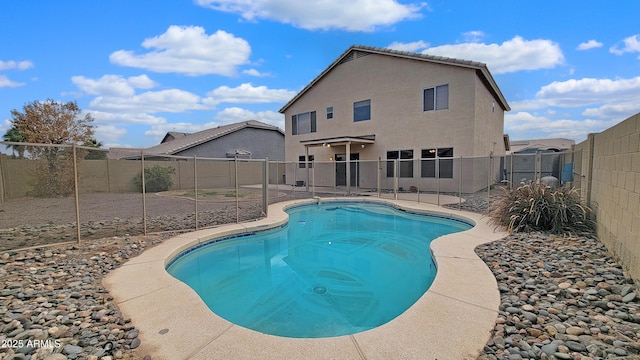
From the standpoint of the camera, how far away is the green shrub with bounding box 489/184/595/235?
568cm

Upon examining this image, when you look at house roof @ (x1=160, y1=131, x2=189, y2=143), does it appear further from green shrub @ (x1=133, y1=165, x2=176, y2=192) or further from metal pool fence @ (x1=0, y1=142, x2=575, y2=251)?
green shrub @ (x1=133, y1=165, x2=176, y2=192)

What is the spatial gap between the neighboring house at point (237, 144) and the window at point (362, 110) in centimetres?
1008

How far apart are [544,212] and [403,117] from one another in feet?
31.8

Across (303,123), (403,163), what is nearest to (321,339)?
(403,163)

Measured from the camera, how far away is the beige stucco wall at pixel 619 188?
3309mm

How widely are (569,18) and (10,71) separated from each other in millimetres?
24716

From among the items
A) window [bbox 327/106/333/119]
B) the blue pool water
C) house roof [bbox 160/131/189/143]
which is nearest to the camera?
the blue pool water

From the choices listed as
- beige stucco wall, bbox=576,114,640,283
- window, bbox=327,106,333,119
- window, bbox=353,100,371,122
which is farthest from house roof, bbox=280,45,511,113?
beige stucco wall, bbox=576,114,640,283

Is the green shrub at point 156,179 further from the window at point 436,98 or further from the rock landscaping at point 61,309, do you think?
the window at point 436,98

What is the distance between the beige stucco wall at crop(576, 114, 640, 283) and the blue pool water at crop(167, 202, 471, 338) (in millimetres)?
2469

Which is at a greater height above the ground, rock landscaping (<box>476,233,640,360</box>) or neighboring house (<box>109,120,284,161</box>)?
neighboring house (<box>109,120,284,161</box>)

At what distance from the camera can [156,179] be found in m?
7.64

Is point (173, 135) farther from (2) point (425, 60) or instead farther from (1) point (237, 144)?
(2) point (425, 60)

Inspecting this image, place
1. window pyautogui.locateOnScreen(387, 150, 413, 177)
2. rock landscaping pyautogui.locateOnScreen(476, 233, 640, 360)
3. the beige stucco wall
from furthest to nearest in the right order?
window pyautogui.locateOnScreen(387, 150, 413, 177), the beige stucco wall, rock landscaping pyautogui.locateOnScreen(476, 233, 640, 360)
